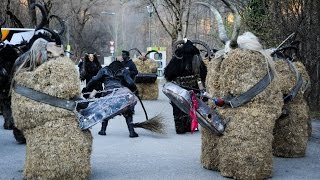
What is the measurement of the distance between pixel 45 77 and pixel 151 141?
4.75 m

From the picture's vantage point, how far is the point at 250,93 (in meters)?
7.89

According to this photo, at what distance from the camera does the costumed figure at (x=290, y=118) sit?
388 inches

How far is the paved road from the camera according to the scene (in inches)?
334

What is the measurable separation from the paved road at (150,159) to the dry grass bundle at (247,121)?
52 cm

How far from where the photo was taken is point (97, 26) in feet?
264

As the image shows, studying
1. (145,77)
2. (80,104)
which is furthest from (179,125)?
(145,77)

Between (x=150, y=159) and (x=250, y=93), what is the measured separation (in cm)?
260

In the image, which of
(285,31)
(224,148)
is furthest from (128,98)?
(285,31)

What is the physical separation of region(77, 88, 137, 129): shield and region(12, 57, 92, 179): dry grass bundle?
0.15m

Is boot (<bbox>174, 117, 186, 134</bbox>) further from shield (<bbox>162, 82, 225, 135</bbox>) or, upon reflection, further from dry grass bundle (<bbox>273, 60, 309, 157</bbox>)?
shield (<bbox>162, 82, 225, 135</bbox>)

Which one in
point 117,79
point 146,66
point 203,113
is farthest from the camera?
point 146,66

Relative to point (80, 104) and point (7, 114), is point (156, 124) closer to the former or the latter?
point (7, 114)

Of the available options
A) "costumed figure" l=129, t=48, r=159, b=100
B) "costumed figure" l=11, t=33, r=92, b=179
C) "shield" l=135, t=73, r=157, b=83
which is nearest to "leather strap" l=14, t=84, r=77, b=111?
"costumed figure" l=11, t=33, r=92, b=179

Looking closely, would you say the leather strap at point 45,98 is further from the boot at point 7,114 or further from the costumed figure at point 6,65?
the boot at point 7,114
